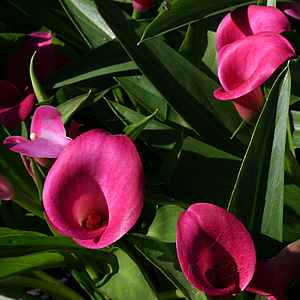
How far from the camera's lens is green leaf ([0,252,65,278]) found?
606mm

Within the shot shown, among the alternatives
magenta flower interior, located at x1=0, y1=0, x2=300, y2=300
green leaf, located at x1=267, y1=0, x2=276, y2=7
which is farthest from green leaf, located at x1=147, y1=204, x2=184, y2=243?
green leaf, located at x1=267, y1=0, x2=276, y2=7

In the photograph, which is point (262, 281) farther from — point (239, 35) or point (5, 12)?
point (5, 12)

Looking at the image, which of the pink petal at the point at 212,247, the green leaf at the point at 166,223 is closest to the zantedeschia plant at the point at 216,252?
the pink petal at the point at 212,247

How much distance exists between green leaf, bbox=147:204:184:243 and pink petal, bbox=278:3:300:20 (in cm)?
23

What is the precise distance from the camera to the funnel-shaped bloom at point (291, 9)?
71 cm

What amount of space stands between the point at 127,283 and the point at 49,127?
0.15m

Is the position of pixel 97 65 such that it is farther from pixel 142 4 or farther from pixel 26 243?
pixel 26 243

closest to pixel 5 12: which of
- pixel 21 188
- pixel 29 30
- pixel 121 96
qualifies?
pixel 29 30

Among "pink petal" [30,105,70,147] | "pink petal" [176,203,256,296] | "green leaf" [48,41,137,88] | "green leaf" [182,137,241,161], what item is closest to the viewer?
"pink petal" [176,203,256,296]

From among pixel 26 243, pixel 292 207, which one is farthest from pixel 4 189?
pixel 292 207

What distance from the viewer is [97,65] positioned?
2.61 ft

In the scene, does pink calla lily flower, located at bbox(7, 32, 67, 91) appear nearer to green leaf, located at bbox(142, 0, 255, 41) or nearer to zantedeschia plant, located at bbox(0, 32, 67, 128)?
zantedeschia plant, located at bbox(0, 32, 67, 128)

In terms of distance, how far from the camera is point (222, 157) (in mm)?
687

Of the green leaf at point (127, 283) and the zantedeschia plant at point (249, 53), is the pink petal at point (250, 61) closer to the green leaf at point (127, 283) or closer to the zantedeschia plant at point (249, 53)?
the zantedeschia plant at point (249, 53)
